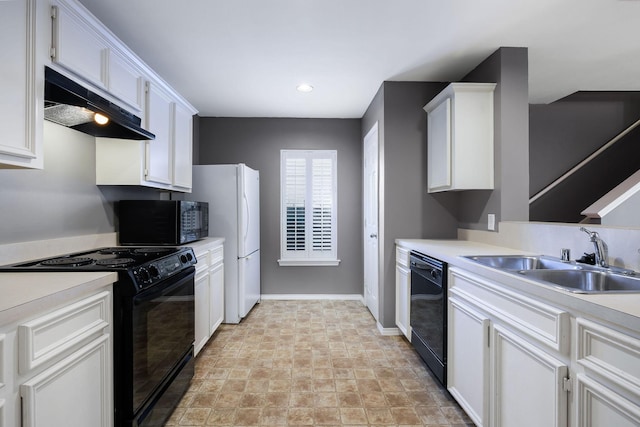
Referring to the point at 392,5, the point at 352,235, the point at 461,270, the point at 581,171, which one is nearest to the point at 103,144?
the point at 392,5

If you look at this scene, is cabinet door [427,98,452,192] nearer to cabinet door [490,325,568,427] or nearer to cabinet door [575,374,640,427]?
cabinet door [490,325,568,427]

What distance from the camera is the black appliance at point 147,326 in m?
1.40

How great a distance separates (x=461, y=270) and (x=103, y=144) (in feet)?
8.43

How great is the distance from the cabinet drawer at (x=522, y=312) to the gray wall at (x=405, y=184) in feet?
4.18

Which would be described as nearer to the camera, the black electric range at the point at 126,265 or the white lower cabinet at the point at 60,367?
the white lower cabinet at the point at 60,367

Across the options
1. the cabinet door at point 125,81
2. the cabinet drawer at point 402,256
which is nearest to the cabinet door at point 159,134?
the cabinet door at point 125,81

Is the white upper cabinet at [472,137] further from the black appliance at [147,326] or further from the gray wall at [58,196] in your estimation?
the gray wall at [58,196]

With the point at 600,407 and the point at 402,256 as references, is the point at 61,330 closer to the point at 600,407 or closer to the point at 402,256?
the point at 600,407

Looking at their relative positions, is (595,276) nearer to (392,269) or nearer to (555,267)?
(555,267)

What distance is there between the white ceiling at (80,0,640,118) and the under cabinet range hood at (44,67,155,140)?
27.5 inches

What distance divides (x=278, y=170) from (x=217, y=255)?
62.9 inches

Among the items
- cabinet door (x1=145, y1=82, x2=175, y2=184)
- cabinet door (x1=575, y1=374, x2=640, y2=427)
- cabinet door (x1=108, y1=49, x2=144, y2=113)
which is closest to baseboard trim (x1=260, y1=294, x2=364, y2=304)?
cabinet door (x1=145, y1=82, x2=175, y2=184)

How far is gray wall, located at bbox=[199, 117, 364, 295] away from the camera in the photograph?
414 cm

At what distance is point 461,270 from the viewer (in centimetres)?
181
